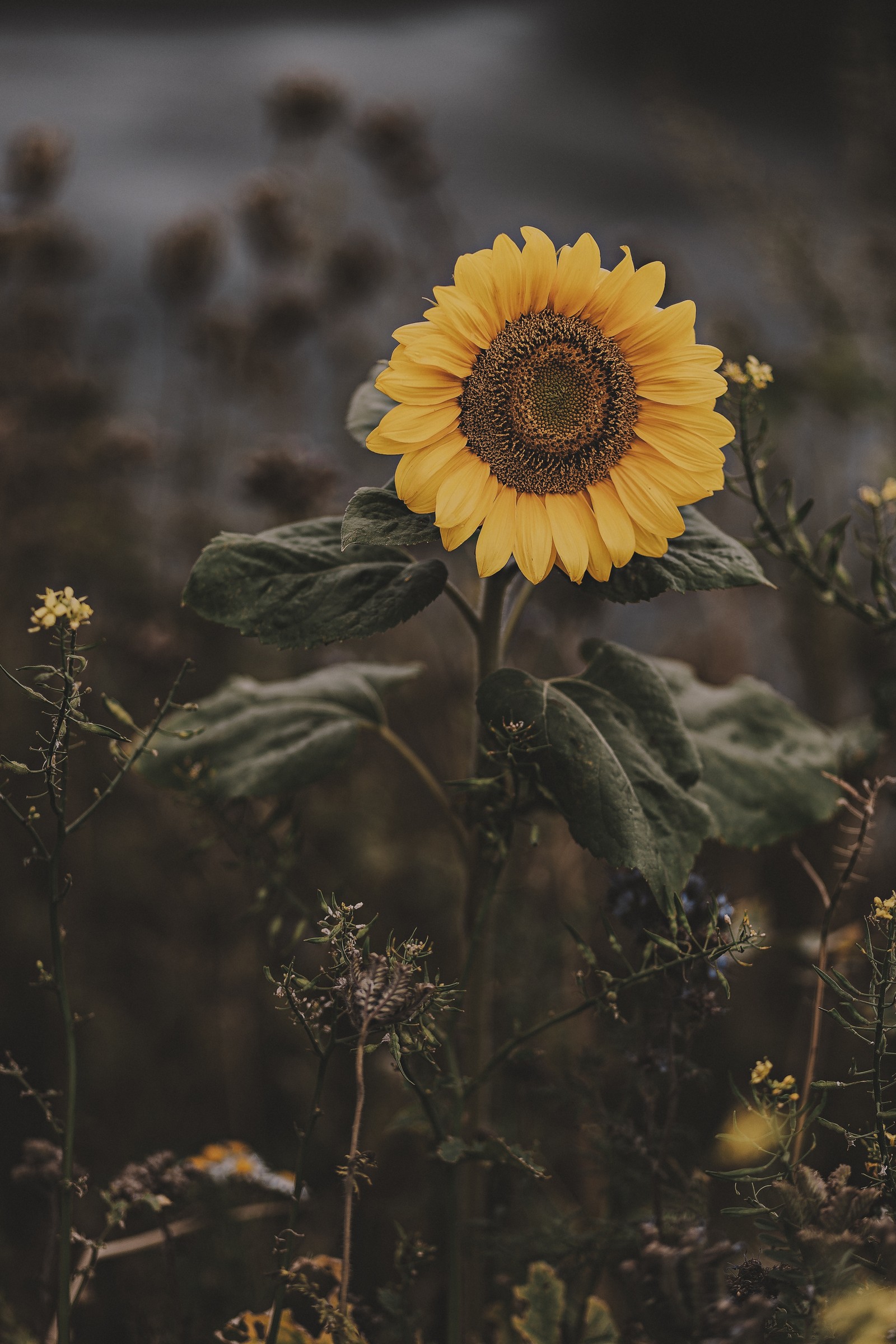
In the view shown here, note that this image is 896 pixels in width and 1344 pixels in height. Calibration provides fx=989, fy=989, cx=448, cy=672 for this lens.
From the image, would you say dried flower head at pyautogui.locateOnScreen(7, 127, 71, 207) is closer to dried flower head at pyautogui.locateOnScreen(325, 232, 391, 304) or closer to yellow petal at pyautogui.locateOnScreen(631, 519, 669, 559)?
dried flower head at pyautogui.locateOnScreen(325, 232, 391, 304)

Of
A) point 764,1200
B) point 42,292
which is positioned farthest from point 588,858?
point 42,292

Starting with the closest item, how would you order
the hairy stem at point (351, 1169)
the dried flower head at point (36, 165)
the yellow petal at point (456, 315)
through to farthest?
the hairy stem at point (351, 1169)
the yellow petal at point (456, 315)
the dried flower head at point (36, 165)

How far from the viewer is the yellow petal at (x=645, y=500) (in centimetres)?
53

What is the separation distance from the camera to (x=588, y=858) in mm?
1233

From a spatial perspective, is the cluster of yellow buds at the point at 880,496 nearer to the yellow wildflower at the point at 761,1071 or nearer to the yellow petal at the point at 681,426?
the yellow petal at the point at 681,426

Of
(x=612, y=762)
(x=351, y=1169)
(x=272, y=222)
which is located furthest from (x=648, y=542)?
(x=272, y=222)

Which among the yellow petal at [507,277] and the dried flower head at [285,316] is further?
the dried flower head at [285,316]

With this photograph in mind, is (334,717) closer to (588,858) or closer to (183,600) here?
(183,600)

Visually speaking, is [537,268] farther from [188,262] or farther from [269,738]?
[188,262]

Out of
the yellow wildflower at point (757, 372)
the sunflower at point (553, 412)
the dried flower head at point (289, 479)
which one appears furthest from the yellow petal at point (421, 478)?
the dried flower head at point (289, 479)

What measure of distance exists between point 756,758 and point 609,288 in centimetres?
35

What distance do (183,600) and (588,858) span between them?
0.79 m

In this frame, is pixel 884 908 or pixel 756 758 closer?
pixel 884 908

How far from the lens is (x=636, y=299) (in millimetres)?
538
